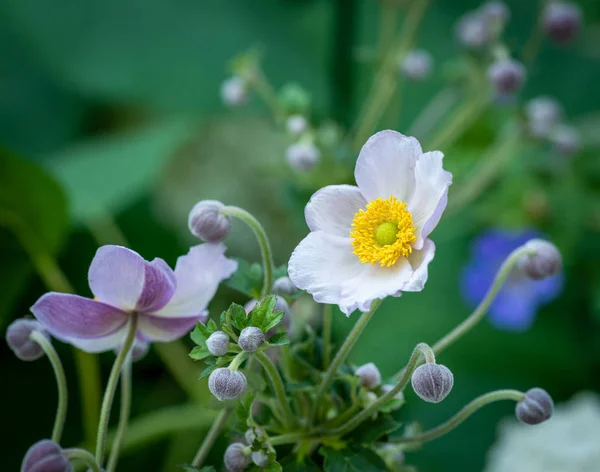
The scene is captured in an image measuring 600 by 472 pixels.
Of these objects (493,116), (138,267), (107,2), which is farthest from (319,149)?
(107,2)

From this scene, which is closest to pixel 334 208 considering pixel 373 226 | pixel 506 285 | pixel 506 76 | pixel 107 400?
Result: pixel 373 226

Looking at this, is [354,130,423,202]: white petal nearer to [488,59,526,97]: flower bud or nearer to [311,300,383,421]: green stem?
[311,300,383,421]: green stem

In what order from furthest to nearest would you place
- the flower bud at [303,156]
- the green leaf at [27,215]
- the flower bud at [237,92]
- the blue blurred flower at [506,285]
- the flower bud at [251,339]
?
the blue blurred flower at [506,285]
the green leaf at [27,215]
the flower bud at [237,92]
the flower bud at [303,156]
the flower bud at [251,339]

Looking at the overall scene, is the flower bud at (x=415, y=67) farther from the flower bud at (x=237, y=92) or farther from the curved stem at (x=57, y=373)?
the curved stem at (x=57, y=373)

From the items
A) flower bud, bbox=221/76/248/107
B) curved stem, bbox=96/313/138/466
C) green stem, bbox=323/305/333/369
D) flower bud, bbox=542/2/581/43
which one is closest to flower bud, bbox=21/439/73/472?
curved stem, bbox=96/313/138/466

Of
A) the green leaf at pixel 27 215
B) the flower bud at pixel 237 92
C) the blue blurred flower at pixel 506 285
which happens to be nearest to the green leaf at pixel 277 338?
the flower bud at pixel 237 92

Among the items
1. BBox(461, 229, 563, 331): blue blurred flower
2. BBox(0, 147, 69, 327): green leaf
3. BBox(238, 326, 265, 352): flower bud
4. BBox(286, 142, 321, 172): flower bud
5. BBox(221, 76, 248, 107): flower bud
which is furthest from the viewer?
BBox(461, 229, 563, 331): blue blurred flower
